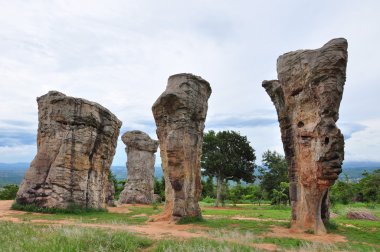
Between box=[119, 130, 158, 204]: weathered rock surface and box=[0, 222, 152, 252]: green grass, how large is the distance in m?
25.9

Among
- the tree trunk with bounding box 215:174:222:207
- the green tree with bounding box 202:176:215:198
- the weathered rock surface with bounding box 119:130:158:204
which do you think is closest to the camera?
the weathered rock surface with bounding box 119:130:158:204

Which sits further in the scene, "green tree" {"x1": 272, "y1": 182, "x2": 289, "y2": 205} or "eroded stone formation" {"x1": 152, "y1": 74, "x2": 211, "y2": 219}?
"green tree" {"x1": 272, "y1": 182, "x2": 289, "y2": 205}

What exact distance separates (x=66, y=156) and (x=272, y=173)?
2992cm

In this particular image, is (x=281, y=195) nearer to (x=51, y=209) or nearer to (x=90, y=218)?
(x=90, y=218)

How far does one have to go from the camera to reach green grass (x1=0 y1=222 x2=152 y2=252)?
9281mm

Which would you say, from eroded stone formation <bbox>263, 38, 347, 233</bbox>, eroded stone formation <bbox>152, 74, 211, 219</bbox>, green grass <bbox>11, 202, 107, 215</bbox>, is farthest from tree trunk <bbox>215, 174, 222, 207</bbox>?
eroded stone formation <bbox>263, 38, 347, 233</bbox>

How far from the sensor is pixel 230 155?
43562 mm

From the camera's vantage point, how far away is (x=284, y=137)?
707 inches

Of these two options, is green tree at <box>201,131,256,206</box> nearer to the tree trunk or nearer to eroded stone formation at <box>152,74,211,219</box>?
the tree trunk

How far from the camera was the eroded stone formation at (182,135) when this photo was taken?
732 inches

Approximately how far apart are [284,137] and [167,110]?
6703 mm

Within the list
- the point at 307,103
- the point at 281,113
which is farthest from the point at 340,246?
the point at 281,113

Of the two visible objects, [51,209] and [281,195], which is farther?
[281,195]

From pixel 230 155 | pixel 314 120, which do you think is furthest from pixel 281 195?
pixel 314 120
